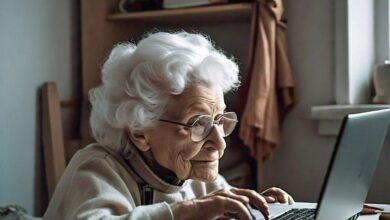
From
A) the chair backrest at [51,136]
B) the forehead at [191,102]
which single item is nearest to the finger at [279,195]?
the forehead at [191,102]

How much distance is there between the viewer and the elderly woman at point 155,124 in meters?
1.24

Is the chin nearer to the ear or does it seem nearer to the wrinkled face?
the wrinkled face

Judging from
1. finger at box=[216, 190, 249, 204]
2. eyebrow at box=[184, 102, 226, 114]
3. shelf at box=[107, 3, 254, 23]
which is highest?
shelf at box=[107, 3, 254, 23]

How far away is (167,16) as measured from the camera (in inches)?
91.3

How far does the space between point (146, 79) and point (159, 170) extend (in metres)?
0.19

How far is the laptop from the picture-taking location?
869mm

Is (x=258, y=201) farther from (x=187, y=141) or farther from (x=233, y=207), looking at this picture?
(x=187, y=141)

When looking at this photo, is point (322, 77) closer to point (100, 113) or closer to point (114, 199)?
point (100, 113)

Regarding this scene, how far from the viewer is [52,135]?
7.43ft

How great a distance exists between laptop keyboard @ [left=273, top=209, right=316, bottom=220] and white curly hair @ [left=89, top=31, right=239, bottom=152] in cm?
29

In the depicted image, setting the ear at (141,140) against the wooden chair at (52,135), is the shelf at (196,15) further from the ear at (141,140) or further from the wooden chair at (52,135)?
the ear at (141,140)

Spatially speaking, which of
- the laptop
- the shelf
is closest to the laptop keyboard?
the laptop

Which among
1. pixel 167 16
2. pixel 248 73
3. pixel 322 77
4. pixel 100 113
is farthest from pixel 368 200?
pixel 100 113

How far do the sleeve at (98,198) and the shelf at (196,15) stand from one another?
102 cm
